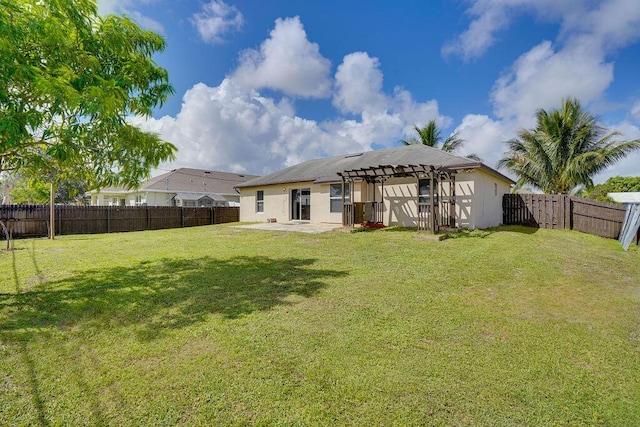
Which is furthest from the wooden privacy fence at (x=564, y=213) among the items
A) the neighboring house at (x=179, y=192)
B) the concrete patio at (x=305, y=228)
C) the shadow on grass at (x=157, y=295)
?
the neighboring house at (x=179, y=192)

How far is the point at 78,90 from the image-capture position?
373 centimetres

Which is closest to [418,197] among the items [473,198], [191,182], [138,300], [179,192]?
[473,198]

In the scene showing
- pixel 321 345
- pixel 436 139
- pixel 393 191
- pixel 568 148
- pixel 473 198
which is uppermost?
pixel 436 139

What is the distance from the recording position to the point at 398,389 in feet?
7.59

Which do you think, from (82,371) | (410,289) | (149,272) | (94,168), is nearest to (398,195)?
(410,289)

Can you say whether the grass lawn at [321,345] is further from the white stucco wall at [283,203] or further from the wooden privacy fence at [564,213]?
the white stucco wall at [283,203]

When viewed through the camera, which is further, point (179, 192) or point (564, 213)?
point (179, 192)

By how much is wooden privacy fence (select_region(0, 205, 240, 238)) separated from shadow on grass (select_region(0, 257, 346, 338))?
12.2 meters

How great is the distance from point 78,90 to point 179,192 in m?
24.5

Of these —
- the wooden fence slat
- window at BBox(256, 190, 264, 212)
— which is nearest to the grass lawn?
the wooden fence slat

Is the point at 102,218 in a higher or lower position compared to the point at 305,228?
higher

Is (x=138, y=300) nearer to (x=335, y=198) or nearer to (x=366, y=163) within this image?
(x=335, y=198)

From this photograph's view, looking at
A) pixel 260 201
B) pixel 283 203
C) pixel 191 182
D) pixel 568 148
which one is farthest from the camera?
pixel 191 182

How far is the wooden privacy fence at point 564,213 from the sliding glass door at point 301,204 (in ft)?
33.2
